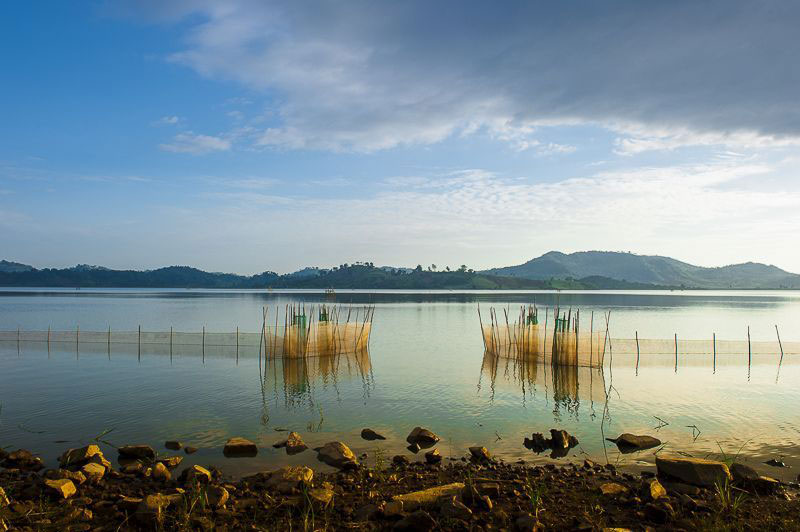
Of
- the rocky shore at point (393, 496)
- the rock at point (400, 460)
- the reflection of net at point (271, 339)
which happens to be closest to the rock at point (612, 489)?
the rocky shore at point (393, 496)

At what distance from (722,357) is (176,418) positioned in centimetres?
2911

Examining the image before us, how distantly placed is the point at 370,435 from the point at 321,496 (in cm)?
547

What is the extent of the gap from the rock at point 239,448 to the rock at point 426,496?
16.8 feet

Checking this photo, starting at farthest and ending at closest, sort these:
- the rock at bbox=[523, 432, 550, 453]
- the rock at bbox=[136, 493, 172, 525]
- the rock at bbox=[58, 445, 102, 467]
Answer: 1. the rock at bbox=[523, 432, 550, 453]
2. the rock at bbox=[58, 445, 102, 467]
3. the rock at bbox=[136, 493, 172, 525]

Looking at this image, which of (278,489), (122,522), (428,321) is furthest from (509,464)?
(428,321)

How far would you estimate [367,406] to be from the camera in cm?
1933

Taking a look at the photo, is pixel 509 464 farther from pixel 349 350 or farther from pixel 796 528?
pixel 349 350

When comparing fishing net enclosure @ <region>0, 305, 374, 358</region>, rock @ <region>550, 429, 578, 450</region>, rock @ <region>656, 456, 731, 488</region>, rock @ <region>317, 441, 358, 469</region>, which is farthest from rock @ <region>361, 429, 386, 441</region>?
fishing net enclosure @ <region>0, 305, 374, 358</region>

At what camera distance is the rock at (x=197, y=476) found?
10.9 metres

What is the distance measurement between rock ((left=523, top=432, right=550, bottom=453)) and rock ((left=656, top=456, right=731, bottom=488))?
10.2 ft

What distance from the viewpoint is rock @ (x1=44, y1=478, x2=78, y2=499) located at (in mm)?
9866

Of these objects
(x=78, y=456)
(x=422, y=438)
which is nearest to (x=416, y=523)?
(x=422, y=438)

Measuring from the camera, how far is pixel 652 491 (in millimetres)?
9922

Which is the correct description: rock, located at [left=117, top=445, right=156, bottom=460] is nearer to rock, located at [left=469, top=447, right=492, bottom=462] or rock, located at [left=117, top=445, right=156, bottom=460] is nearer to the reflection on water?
rock, located at [left=469, top=447, right=492, bottom=462]
